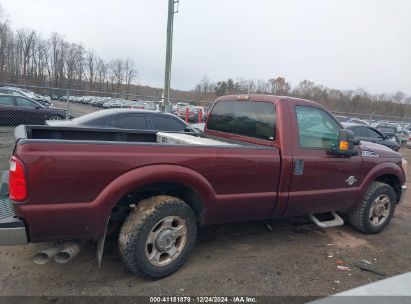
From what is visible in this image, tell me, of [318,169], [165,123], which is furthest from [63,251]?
[165,123]

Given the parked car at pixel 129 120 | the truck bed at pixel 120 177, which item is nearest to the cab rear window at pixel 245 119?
the truck bed at pixel 120 177

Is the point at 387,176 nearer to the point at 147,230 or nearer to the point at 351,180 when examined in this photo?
the point at 351,180

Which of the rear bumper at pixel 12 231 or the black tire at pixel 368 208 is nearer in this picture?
the rear bumper at pixel 12 231

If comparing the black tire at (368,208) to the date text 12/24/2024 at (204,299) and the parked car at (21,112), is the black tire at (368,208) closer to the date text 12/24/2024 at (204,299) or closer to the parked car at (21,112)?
the date text 12/24/2024 at (204,299)

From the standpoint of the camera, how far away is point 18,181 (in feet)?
8.23

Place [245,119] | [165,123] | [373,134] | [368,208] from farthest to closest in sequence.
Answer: [373,134] < [165,123] < [368,208] < [245,119]

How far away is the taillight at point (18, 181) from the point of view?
2.49 metres

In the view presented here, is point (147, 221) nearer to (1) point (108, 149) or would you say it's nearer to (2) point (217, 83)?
(1) point (108, 149)

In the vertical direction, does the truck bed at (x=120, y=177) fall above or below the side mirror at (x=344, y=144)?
below

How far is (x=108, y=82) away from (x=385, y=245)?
96.9 m

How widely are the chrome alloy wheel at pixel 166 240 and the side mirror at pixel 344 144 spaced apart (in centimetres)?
214

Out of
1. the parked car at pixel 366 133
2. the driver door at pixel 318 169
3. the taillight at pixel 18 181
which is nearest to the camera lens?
the taillight at pixel 18 181

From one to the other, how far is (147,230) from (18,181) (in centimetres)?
116

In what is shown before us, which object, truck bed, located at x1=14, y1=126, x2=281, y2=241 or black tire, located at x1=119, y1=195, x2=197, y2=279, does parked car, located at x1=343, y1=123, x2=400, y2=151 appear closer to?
truck bed, located at x1=14, y1=126, x2=281, y2=241
